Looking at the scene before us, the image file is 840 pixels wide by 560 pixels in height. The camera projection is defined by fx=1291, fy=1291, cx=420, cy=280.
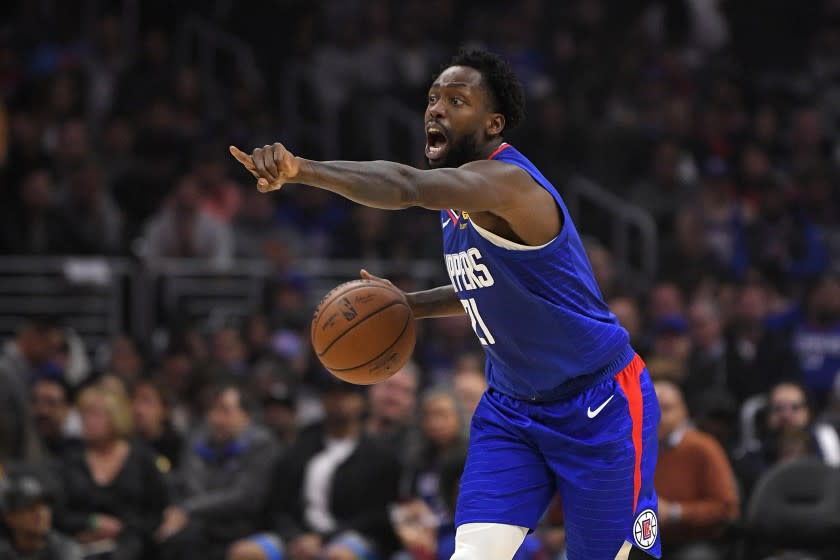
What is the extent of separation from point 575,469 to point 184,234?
22.8ft

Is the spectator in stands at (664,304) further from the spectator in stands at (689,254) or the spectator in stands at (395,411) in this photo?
the spectator in stands at (395,411)

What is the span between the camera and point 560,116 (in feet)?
43.4

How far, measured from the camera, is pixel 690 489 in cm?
729

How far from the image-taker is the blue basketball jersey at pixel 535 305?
442 cm

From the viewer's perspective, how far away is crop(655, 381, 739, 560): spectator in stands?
23.4 feet

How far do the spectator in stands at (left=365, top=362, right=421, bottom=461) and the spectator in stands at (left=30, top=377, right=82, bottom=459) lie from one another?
6.67 ft

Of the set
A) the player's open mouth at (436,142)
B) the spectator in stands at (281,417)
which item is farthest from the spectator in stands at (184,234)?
the player's open mouth at (436,142)

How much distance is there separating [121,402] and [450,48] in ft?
25.3

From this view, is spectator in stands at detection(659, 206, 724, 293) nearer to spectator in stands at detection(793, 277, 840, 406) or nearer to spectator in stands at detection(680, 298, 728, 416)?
spectator in stands at detection(680, 298, 728, 416)

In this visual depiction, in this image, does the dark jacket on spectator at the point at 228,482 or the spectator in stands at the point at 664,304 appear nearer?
the dark jacket on spectator at the point at 228,482

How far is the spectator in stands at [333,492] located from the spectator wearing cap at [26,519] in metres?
1.11

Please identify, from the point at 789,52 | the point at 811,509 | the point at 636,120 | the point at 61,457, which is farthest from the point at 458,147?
the point at 789,52

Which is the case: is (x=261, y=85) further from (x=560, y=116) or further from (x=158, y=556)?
(x=158, y=556)

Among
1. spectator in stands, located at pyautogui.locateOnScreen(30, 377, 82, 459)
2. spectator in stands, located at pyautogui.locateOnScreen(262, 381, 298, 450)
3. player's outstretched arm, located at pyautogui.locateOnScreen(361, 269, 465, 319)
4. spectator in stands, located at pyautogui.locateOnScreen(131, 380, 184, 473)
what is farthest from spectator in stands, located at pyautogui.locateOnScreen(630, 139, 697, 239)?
player's outstretched arm, located at pyautogui.locateOnScreen(361, 269, 465, 319)
